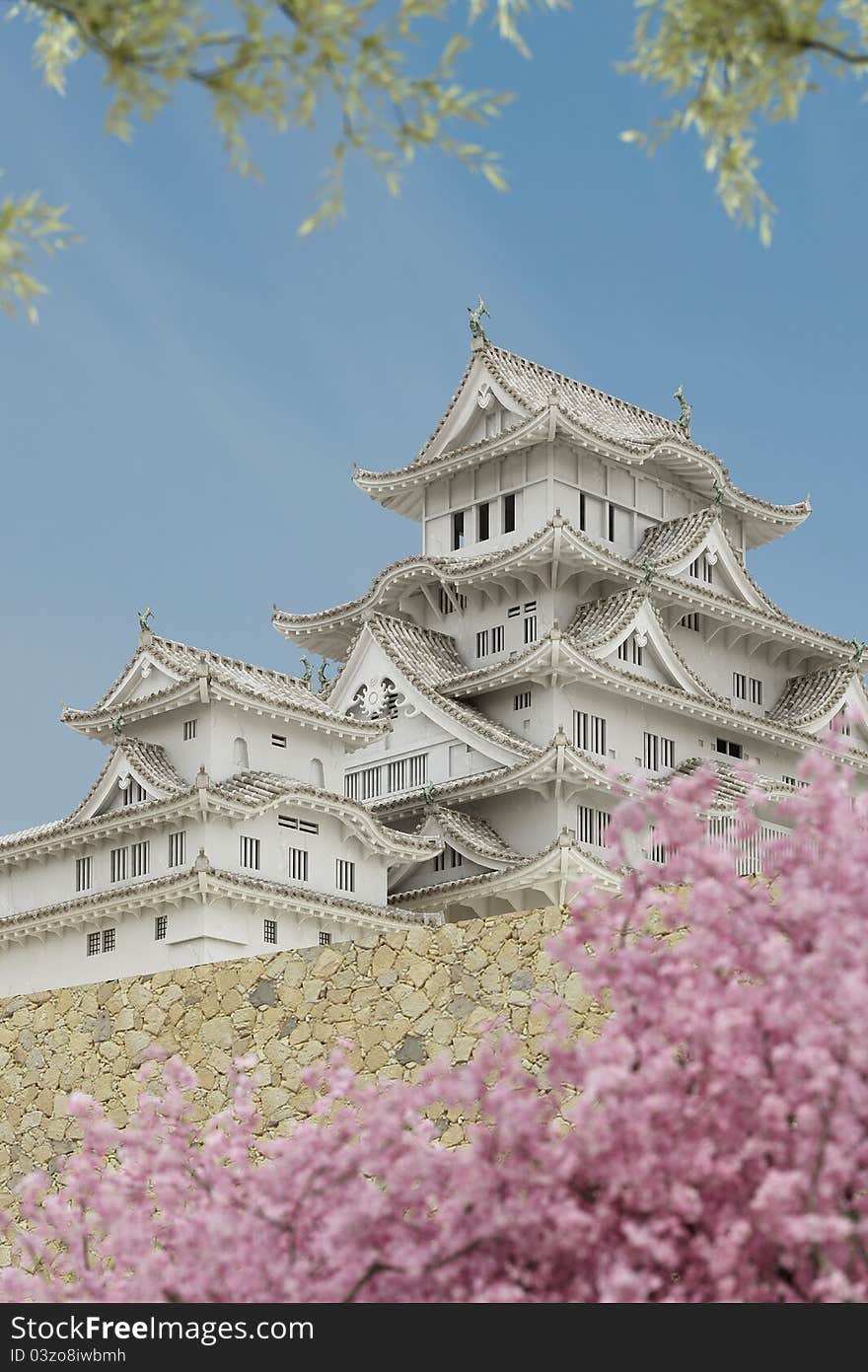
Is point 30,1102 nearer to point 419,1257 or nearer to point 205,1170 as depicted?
point 205,1170

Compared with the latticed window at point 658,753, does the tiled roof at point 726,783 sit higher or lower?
lower

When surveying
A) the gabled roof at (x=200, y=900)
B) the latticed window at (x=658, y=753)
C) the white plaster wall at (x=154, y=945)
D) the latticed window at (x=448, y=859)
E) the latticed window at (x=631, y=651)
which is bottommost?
the white plaster wall at (x=154, y=945)

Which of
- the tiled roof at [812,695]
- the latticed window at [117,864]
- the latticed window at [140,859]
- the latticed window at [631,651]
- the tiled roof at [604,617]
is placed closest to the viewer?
the latticed window at [140,859]

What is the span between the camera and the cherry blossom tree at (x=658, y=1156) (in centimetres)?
641

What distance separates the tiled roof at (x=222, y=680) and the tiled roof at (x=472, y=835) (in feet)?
6.27

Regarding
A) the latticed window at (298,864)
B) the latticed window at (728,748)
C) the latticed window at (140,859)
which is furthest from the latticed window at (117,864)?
the latticed window at (728,748)

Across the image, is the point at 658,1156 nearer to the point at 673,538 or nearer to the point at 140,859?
the point at 140,859

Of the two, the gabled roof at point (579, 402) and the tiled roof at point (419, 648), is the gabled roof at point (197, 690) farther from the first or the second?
the gabled roof at point (579, 402)

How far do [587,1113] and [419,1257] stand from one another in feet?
2.59

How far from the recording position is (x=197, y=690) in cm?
3038

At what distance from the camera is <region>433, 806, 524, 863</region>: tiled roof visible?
31797mm
